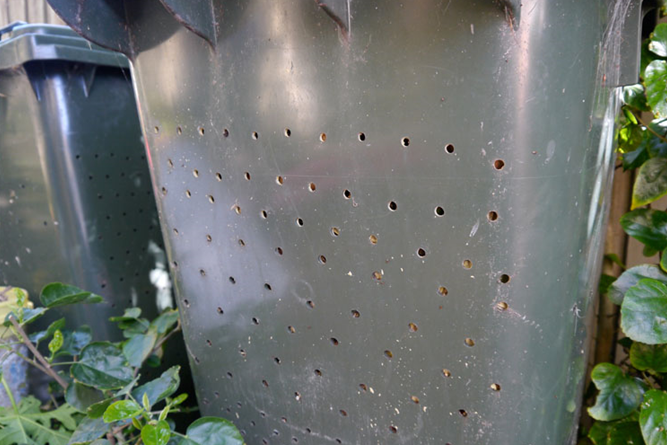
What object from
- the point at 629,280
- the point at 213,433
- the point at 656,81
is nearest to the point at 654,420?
the point at 629,280

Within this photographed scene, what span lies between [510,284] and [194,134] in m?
0.57

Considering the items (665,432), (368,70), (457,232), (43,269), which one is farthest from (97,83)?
(665,432)

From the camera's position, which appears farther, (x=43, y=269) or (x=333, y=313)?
(x=43, y=269)

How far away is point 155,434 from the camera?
0.77 m

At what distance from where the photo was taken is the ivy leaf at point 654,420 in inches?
29.5

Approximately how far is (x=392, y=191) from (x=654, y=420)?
540 millimetres

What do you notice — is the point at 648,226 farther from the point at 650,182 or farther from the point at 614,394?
the point at 614,394

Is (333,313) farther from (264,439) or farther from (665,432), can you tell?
(665,432)

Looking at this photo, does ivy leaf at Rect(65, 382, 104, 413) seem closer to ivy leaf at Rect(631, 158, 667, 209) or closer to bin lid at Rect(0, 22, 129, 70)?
bin lid at Rect(0, 22, 129, 70)

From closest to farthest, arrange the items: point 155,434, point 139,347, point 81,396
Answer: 1. point 155,434
2. point 81,396
3. point 139,347

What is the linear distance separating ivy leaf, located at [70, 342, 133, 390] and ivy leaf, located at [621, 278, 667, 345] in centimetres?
87

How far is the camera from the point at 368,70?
646 mm

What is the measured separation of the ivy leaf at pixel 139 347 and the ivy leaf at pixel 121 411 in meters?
0.28

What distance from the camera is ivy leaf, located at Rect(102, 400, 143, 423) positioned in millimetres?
778
